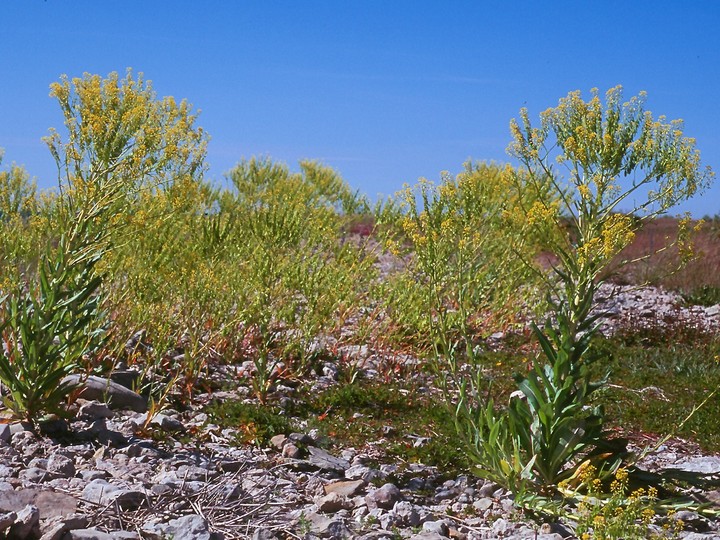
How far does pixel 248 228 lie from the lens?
9.88 meters

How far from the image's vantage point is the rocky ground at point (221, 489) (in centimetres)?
342

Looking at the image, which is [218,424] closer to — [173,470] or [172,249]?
[173,470]

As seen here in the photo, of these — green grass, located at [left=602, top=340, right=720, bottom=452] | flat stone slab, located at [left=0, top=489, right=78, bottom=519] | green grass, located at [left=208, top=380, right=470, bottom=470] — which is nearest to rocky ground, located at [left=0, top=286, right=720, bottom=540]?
flat stone slab, located at [left=0, top=489, right=78, bottom=519]

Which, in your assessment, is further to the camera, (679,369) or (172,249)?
(679,369)

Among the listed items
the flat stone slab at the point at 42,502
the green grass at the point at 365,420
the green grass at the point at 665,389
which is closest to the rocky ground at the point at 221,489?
the flat stone slab at the point at 42,502

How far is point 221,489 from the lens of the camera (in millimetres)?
3723

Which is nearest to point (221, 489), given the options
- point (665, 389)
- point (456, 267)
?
point (456, 267)

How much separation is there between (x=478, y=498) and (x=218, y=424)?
71.9 inches

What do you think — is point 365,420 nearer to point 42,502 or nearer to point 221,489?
point 221,489

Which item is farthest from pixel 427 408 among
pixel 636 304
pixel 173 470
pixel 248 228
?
pixel 636 304

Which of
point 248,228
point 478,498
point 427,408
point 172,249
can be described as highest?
point 248,228

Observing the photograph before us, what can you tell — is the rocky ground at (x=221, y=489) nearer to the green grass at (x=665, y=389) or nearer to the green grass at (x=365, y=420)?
the green grass at (x=365, y=420)

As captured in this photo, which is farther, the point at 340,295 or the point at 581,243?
the point at 340,295

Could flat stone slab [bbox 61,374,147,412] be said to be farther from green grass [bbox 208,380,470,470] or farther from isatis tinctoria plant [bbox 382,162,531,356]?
isatis tinctoria plant [bbox 382,162,531,356]
